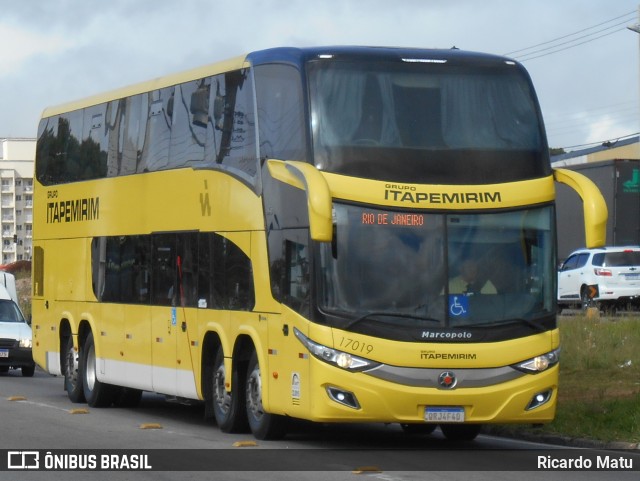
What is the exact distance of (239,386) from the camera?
16.9 meters

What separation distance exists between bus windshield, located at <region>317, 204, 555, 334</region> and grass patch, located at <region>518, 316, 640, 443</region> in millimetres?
2278

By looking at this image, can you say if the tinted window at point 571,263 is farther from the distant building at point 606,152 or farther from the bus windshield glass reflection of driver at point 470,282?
the bus windshield glass reflection of driver at point 470,282

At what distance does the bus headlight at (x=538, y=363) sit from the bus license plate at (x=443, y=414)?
77 centimetres

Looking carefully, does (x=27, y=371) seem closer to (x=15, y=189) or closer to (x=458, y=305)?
(x=458, y=305)

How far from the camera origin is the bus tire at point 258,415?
1599cm

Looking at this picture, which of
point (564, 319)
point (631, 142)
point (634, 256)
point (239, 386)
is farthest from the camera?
point (631, 142)

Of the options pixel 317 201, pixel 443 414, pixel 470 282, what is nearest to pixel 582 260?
pixel 470 282

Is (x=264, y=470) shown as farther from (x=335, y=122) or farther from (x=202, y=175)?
(x=202, y=175)

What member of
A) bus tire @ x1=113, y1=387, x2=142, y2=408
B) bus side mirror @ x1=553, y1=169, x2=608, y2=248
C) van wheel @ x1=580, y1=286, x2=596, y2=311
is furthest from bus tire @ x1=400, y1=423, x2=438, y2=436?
van wheel @ x1=580, y1=286, x2=596, y2=311

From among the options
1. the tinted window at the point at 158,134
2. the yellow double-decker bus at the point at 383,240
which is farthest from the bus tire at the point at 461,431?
the tinted window at the point at 158,134

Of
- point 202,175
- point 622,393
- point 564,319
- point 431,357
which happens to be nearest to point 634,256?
point 564,319

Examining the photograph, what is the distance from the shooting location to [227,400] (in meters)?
17.2

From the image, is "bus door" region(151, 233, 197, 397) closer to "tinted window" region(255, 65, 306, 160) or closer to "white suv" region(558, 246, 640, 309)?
"tinted window" region(255, 65, 306, 160)

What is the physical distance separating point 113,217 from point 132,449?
666 cm
